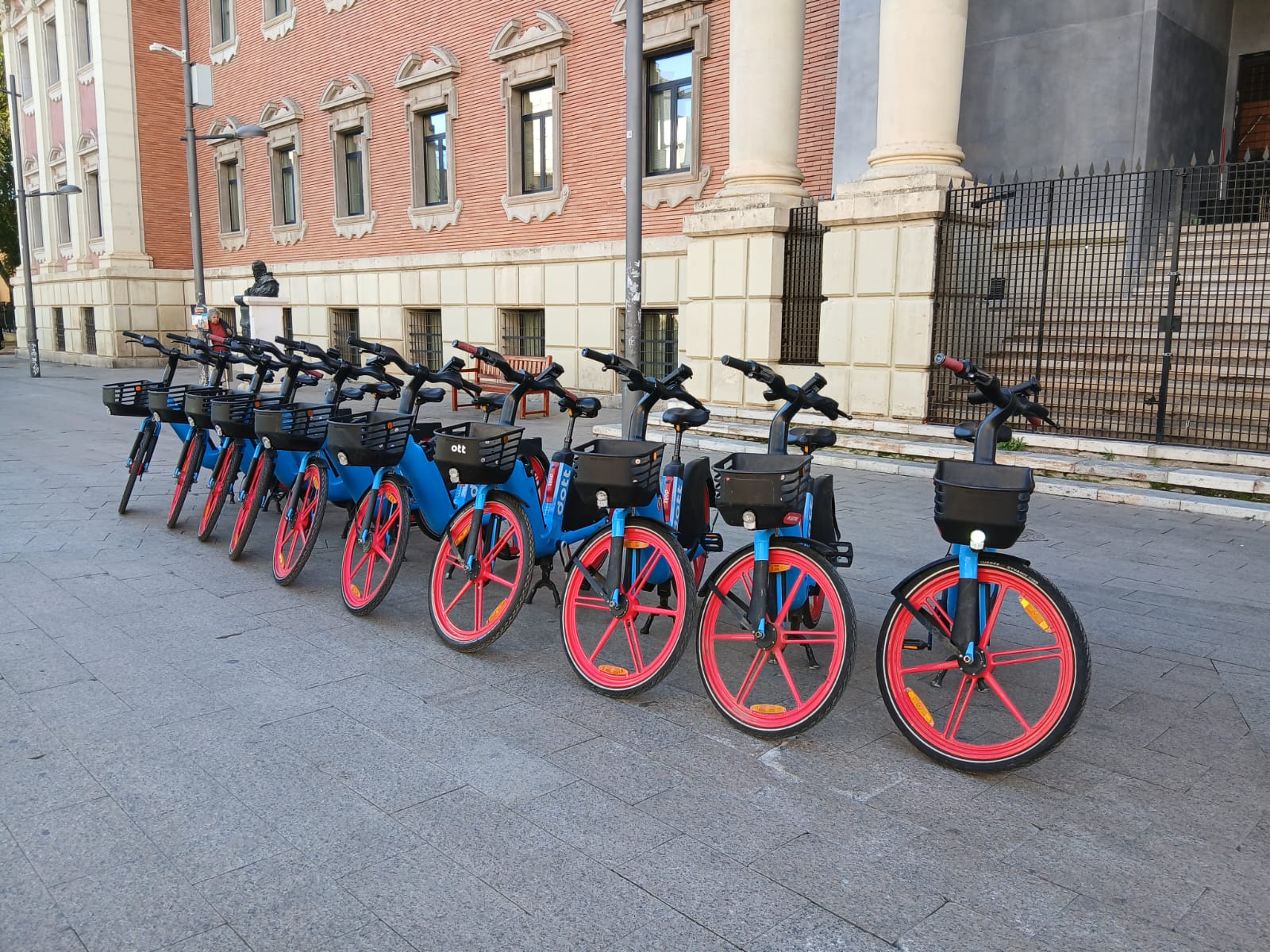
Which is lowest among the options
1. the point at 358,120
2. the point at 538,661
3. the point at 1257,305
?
the point at 538,661

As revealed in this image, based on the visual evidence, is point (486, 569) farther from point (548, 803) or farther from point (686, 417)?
point (548, 803)

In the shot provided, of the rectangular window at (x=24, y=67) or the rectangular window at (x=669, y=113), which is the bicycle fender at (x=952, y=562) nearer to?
the rectangular window at (x=669, y=113)

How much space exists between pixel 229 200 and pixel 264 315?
9.86 metres

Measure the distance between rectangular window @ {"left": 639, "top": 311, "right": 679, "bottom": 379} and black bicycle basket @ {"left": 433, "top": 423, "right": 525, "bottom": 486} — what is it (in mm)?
11468

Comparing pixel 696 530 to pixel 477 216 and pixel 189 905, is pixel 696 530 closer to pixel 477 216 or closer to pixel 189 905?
pixel 189 905

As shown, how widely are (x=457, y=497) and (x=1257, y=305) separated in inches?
349

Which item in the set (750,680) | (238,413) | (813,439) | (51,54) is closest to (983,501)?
(750,680)

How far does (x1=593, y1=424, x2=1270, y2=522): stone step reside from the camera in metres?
7.84

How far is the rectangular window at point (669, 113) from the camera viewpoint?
51.0ft

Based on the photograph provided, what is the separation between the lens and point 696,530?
15.8 feet

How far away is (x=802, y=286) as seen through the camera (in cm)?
1198

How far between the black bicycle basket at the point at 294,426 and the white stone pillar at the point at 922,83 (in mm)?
6941

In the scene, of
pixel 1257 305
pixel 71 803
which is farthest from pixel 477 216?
pixel 71 803

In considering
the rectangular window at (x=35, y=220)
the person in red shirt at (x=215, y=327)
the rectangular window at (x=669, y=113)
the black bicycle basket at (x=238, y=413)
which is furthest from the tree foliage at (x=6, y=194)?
the black bicycle basket at (x=238, y=413)
